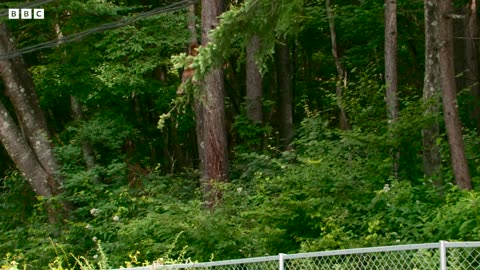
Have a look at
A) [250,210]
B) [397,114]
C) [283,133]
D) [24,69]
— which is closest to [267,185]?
[250,210]

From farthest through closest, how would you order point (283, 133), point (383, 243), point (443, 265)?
point (283, 133)
point (383, 243)
point (443, 265)

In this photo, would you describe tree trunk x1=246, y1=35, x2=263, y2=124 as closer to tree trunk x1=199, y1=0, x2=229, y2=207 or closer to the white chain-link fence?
tree trunk x1=199, y1=0, x2=229, y2=207

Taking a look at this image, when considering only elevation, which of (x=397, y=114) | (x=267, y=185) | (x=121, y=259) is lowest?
(x=121, y=259)

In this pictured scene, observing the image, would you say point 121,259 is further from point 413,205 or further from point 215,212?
point 413,205

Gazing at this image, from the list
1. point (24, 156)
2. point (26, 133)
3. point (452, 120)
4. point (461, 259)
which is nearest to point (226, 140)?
point (24, 156)

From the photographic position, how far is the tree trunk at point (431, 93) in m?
15.6

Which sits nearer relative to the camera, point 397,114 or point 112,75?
point 397,114

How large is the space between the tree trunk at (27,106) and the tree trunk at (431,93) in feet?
29.4

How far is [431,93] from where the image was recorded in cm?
1625

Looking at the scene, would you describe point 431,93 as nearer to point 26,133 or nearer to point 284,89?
point 26,133

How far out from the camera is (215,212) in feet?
52.9

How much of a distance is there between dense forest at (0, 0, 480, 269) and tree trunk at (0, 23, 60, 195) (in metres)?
0.03

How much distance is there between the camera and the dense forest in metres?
14.3

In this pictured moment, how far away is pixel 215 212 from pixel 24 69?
768cm
